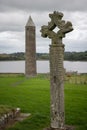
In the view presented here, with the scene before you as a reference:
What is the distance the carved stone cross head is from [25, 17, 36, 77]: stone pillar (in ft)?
134

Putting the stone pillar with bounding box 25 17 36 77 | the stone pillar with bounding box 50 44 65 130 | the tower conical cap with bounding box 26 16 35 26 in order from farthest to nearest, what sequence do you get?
1. the stone pillar with bounding box 25 17 36 77
2. the tower conical cap with bounding box 26 16 35 26
3. the stone pillar with bounding box 50 44 65 130

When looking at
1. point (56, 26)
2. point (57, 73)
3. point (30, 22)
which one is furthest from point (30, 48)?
point (57, 73)

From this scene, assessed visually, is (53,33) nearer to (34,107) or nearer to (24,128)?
(24,128)

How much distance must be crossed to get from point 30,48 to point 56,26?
41670 mm

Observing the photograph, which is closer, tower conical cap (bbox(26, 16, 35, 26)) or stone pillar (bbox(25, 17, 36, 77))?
A: tower conical cap (bbox(26, 16, 35, 26))

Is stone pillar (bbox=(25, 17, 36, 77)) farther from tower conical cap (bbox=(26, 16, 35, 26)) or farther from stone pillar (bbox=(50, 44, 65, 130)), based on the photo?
stone pillar (bbox=(50, 44, 65, 130))

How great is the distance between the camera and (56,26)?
1109cm

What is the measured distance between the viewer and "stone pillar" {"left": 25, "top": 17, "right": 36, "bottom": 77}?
171ft

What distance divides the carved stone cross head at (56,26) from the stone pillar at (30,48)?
40.8 meters

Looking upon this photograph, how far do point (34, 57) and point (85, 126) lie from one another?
41440 mm

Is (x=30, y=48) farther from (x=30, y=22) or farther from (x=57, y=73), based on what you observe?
(x=57, y=73)

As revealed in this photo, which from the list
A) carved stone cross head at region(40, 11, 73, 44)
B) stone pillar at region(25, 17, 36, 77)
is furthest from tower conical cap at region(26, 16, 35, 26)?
carved stone cross head at region(40, 11, 73, 44)

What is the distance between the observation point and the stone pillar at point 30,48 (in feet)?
171

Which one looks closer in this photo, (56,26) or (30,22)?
(56,26)
